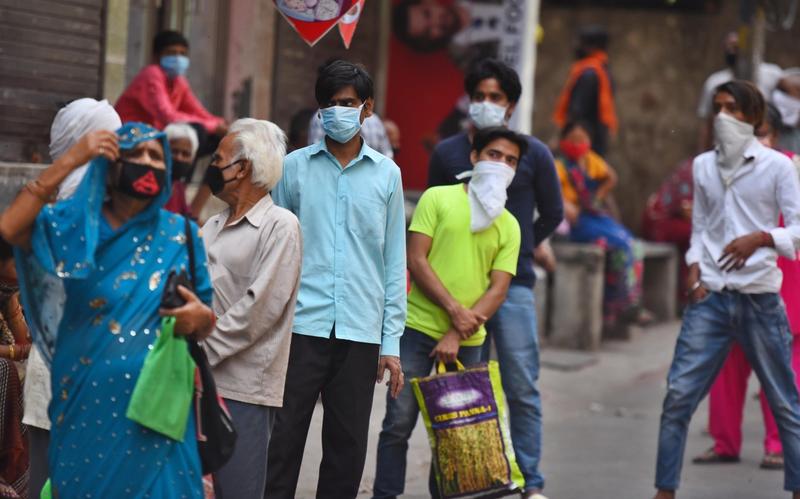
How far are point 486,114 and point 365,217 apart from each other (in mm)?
1430

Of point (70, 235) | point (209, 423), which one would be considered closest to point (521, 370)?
point (209, 423)

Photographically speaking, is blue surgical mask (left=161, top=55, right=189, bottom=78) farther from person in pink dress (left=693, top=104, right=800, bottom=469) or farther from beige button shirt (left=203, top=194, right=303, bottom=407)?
beige button shirt (left=203, top=194, right=303, bottom=407)

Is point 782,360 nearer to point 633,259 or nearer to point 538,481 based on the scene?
point 538,481

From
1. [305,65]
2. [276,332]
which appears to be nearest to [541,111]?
[305,65]

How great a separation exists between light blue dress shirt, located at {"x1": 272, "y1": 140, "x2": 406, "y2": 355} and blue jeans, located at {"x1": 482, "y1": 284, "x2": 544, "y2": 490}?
109 centimetres

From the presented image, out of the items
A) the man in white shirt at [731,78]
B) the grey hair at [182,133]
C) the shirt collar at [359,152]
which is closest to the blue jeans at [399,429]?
the shirt collar at [359,152]

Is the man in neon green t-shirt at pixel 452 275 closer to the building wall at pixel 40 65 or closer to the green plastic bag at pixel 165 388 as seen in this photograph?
the green plastic bag at pixel 165 388

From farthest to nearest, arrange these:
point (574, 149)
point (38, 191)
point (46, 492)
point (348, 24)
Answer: point (574, 149) < point (348, 24) < point (46, 492) < point (38, 191)

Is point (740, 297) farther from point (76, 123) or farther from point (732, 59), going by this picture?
point (732, 59)

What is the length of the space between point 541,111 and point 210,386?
1106 cm

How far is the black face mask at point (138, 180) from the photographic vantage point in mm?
3869

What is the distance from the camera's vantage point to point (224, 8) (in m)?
9.72

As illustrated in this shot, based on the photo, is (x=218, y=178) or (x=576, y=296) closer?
(x=218, y=178)

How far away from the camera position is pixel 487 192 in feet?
19.3
